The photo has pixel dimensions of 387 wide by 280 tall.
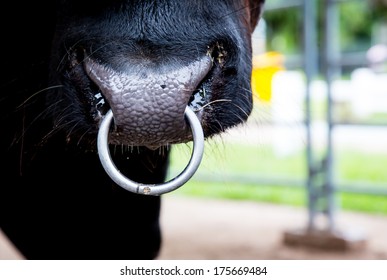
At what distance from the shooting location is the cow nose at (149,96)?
57.2 inches

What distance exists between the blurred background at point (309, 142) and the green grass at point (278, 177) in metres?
0.01

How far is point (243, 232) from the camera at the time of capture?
17.1 ft

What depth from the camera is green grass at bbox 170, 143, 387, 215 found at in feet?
18.7

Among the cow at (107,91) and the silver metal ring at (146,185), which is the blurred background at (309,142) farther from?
the silver metal ring at (146,185)

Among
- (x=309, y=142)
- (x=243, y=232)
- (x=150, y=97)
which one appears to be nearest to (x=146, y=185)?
(x=150, y=97)

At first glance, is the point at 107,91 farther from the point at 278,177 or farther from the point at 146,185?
A: the point at 278,177

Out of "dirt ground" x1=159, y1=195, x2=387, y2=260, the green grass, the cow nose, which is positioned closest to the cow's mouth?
the cow nose

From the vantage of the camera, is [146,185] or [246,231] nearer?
[146,185]

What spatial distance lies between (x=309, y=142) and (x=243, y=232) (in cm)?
89

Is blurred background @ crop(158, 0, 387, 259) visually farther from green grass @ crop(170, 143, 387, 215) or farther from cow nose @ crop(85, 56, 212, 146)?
cow nose @ crop(85, 56, 212, 146)

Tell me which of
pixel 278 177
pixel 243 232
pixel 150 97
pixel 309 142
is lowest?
pixel 150 97

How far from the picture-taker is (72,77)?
5.44 ft
